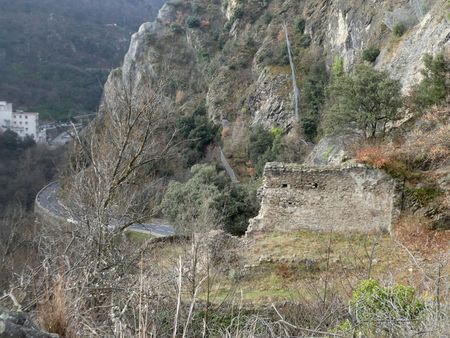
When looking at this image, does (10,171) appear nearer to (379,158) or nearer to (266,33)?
(266,33)

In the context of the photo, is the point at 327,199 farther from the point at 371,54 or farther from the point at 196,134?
the point at 196,134

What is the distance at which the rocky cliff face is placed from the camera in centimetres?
2119

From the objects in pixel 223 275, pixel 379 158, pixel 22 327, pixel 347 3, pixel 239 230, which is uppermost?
pixel 347 3

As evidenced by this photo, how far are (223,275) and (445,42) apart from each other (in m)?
12.4

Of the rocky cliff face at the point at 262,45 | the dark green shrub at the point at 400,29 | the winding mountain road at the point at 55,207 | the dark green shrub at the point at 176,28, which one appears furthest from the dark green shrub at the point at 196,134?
the dark green shrub at the point at 400,29

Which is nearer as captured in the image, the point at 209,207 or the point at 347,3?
the point at 209,207

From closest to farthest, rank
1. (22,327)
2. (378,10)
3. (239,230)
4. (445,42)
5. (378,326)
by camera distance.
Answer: (22,327) < (378,326) < (445,42) < (239,230) < (378,10)

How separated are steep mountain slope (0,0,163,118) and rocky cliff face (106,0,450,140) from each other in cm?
1925

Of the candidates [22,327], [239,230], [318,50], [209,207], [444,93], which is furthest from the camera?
[318,50]

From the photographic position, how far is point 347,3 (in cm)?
2986

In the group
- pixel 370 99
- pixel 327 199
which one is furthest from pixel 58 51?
pixel 327 199

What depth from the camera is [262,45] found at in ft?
123

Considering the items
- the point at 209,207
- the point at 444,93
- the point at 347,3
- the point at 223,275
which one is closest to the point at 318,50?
the point at 347,3

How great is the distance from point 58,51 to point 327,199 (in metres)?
73.9
